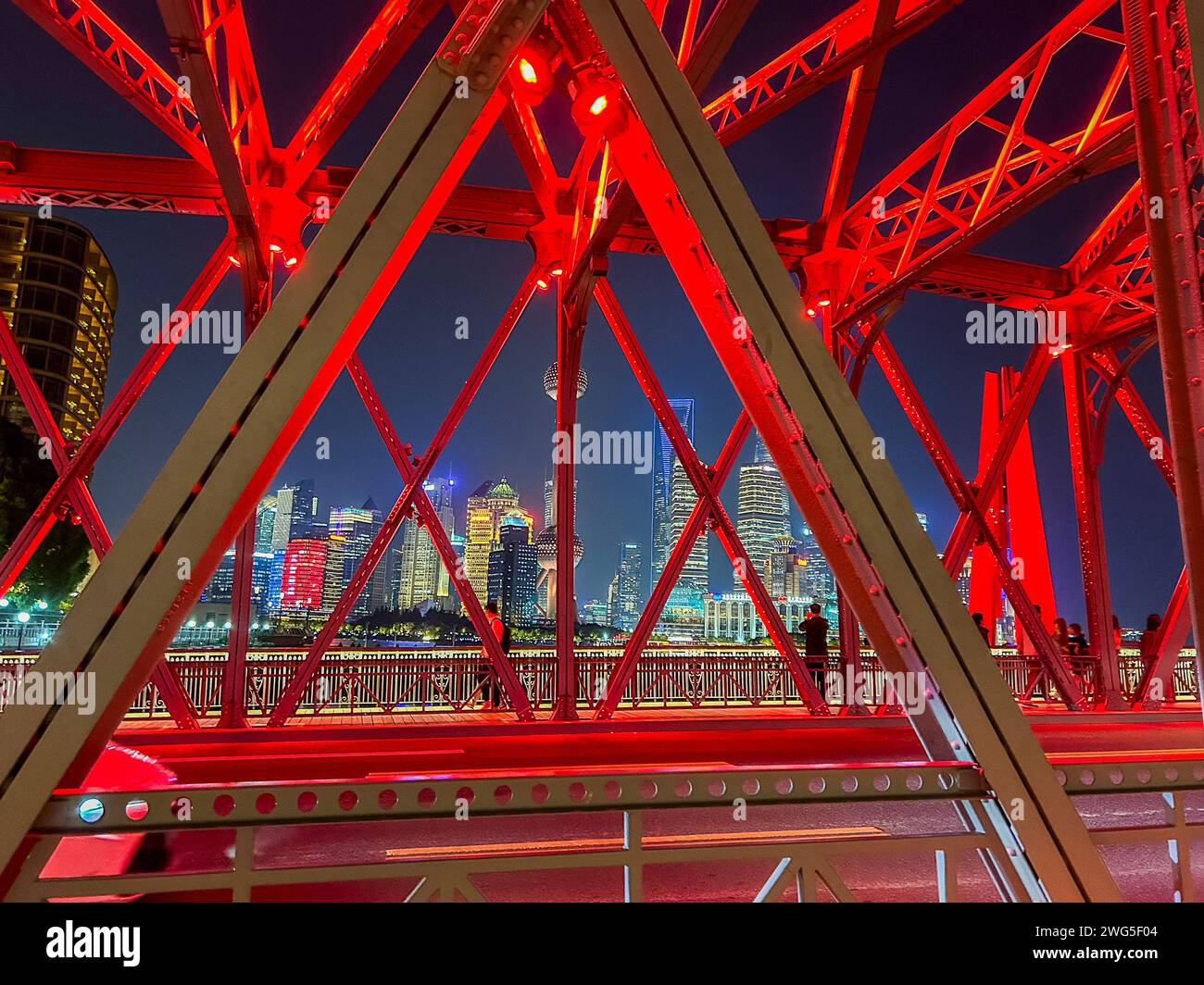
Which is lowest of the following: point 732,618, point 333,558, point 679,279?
point 732,618

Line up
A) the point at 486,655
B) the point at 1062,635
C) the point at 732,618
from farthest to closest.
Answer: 1. the point at 732,618
2. the point at 1062,635
3. the point at 486,655

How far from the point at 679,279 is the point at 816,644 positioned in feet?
38.7

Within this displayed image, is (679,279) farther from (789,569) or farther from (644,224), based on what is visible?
(789,569)

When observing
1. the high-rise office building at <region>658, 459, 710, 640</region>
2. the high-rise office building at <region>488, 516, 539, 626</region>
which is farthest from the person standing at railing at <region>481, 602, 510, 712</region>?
the high-rise office building at <region>488, 516, 539, 626</region>

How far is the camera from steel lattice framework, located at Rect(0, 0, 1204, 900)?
2.41 meters

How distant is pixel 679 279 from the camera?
3283mm

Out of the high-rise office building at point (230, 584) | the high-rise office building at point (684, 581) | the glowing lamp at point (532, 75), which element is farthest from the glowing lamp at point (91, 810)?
the high-rise office building at point (684, 581)

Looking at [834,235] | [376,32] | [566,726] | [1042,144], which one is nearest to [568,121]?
[376,32]

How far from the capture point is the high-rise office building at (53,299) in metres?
59.6

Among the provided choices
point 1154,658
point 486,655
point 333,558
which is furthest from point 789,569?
point 333,558

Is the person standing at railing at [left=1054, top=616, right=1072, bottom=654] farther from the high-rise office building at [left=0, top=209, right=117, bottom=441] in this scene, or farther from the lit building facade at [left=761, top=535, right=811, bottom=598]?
the high-rise office building at [left=0, top=209, right=117, bottom=441]

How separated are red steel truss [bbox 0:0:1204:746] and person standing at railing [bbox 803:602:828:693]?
37.6 inches

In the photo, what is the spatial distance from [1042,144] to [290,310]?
35.1 ft

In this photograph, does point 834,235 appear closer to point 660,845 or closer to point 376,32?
point 376,32
